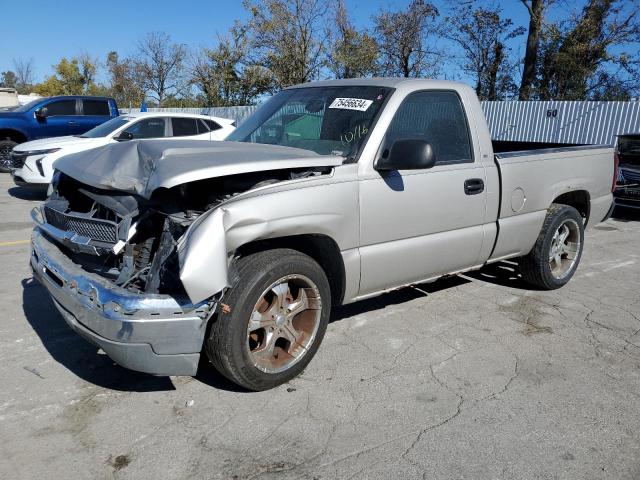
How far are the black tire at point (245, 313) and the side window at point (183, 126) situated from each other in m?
8.60

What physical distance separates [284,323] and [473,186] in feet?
6.41

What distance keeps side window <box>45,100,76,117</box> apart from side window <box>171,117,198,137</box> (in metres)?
4.71

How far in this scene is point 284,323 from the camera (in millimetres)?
3412

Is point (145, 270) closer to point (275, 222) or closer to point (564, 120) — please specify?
point (275, 222)

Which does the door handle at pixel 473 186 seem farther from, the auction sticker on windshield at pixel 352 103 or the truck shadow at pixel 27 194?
the truck shadow at pixel 27 194

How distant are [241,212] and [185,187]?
0.43m

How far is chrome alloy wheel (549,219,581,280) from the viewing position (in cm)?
552

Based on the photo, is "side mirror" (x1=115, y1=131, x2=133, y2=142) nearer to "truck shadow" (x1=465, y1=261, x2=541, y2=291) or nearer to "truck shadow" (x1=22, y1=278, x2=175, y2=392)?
"truck shadow" (x1=22, y1=278, x2=175, y2=392)

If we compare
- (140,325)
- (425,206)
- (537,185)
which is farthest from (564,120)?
(140,325)

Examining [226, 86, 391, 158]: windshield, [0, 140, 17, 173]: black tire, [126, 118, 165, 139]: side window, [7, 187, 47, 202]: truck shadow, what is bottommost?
[7, 187, 47, 202]: truck shadow

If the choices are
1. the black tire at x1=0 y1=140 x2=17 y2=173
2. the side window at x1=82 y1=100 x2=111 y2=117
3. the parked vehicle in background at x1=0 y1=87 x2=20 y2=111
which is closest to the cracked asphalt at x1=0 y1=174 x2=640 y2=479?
the black tire at x1=0 y1=140 x2=17 y2=173

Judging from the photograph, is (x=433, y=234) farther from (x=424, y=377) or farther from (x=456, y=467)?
(x=456, y=467)

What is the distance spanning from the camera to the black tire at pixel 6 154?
13383 millimetres

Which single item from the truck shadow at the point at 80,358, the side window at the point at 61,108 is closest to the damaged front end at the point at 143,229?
the truck shadow at the point at 80,358
